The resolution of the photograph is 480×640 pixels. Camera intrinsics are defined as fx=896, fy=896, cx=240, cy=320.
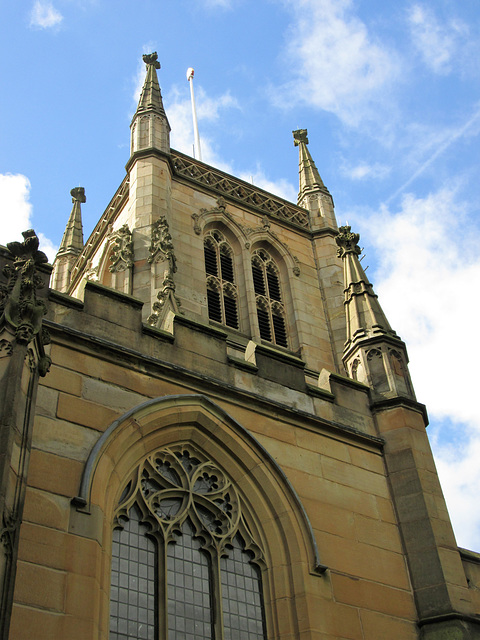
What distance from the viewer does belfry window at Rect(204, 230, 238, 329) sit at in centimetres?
2152

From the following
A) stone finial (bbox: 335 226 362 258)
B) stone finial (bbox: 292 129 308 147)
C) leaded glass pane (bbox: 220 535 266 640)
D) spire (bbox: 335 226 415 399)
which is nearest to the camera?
leaded glass pane (bbox: 220 535 266 640)

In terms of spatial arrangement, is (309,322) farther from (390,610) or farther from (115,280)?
(390,610)

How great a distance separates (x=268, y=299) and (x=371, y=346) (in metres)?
9.78

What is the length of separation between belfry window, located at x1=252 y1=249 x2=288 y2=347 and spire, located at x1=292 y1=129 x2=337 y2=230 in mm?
2823

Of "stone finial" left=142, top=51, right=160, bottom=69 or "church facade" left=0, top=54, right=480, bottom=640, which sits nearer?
"church facade" left=0, top=54, right=480, bottom=640

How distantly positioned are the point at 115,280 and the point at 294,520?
1050cm

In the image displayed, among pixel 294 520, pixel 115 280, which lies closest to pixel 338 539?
pixel 294 520

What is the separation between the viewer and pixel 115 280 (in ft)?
64.2

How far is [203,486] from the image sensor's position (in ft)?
33.3

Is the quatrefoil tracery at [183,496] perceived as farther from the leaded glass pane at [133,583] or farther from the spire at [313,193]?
the spire at [313,193]

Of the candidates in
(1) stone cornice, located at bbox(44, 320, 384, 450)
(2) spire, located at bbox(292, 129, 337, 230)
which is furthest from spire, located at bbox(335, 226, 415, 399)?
(2) spire, located at bbox(292, 129, 337, 230)

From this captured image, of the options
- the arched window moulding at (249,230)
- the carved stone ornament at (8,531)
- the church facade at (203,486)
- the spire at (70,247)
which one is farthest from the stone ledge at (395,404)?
the spire at (70,247)

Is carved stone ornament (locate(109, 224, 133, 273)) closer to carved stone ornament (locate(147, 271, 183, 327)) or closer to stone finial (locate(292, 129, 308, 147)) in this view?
carved stone ornament (locate(147, 271, 183, 327))

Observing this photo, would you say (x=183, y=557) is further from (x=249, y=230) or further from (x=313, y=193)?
(x=313, y=193)
